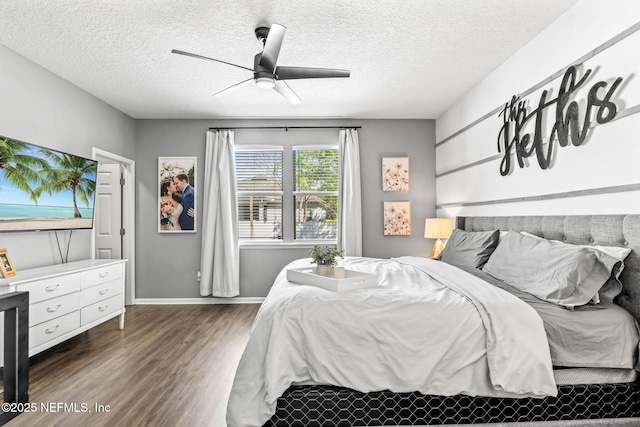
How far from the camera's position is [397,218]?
520cm

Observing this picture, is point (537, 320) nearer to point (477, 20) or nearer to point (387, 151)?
point (477, 20)

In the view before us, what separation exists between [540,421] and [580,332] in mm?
506

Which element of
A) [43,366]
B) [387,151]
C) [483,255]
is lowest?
[43,366]

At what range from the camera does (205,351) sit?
329 cm

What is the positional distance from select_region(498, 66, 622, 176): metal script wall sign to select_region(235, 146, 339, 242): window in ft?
8.26

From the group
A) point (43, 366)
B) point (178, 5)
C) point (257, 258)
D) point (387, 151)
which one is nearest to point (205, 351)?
point (43, 366)

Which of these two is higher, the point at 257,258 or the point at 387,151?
the point at 387,151

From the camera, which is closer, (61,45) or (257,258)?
(61,45)

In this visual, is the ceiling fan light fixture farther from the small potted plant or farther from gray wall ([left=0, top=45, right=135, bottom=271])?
gray wall ([left=0, top=45, right=135, bottom=271])

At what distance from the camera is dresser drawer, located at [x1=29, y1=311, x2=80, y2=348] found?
9.06ft

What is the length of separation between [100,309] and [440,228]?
3.93m

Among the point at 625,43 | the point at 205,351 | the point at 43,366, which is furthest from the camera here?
the point at 205,351

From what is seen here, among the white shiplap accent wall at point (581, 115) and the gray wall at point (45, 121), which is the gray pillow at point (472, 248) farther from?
the gray wall at point (45, 121)

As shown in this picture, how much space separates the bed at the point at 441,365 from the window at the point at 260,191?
3.43 metres
